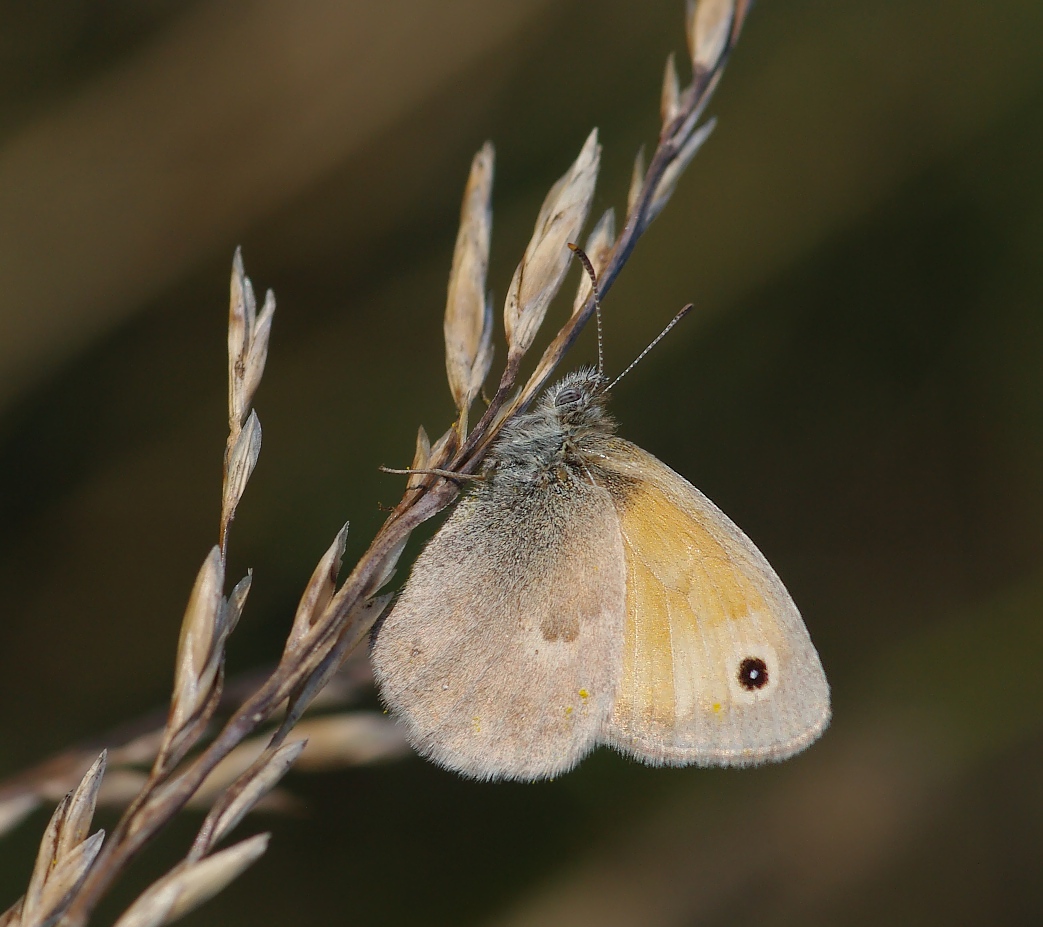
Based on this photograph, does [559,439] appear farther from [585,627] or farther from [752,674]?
[752,674]

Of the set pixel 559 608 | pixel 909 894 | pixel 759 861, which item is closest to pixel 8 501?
pixel 559 608

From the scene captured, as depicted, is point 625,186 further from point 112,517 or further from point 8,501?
point 8,501

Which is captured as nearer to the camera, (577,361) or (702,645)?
(702,645)

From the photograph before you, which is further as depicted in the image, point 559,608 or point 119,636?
point 119,636

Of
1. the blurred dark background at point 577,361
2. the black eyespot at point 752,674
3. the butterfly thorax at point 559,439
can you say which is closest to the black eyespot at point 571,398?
the butterfly thorax at point 559,439

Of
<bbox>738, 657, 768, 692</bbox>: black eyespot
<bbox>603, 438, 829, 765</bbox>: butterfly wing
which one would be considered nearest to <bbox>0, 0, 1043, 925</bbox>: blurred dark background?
<bbox>603, 438, 829, 765</bbox>: butterfly wing

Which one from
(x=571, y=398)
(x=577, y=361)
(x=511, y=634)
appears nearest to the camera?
(x=511, y=634)

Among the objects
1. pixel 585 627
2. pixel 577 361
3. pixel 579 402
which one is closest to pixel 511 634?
pixel 585 627

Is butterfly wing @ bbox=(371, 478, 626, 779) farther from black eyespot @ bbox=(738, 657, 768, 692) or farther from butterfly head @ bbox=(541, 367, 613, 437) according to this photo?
black eyespot @ bbox=(738, 657, 768, 692)
